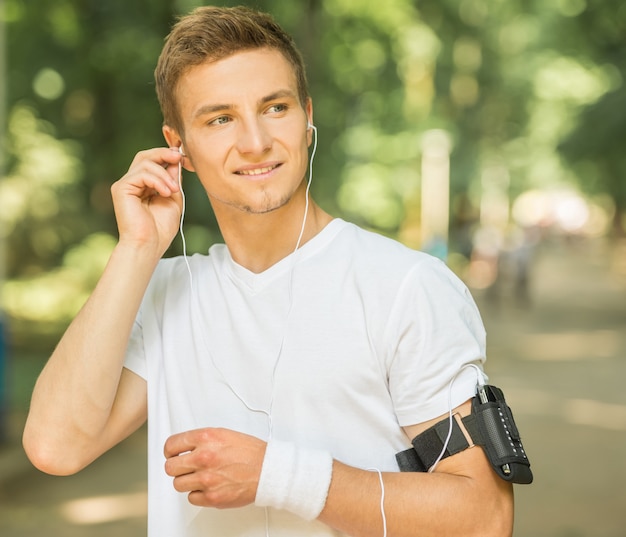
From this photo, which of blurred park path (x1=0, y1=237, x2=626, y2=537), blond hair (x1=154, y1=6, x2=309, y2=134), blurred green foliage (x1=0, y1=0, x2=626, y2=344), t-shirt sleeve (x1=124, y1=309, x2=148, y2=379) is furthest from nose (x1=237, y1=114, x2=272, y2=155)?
blurred green foliage (x1=0, y1=0, x2=626, y2=344)

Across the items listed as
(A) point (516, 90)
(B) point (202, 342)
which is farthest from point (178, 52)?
Result: (A) point (516, 90)

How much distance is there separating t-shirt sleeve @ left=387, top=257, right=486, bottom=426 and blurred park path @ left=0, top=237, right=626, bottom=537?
17.5 feet

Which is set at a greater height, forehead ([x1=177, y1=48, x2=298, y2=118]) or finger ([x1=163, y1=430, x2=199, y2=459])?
forehead ([x1=177, y1=48, x2=298, y2=118])

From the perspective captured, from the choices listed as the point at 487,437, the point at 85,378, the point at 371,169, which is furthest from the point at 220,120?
the point at 371,169

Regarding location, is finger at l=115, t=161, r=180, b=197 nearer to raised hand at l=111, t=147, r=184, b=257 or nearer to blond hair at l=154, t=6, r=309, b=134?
raised hand at l=111, t=147, r=184, b=257

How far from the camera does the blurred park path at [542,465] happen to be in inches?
293

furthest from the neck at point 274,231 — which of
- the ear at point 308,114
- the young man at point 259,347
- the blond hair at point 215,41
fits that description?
the blond hair at point 215,41

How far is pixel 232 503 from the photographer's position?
1957 millimetres

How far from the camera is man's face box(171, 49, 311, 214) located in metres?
2.20

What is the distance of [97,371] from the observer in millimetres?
2186

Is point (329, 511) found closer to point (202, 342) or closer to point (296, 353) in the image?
point (296, 353)

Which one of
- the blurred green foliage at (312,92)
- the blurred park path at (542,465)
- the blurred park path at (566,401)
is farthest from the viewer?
the blurred green foliage at (312,92)

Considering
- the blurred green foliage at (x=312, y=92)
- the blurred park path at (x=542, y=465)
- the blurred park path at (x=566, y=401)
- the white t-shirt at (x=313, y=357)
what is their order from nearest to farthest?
the white t-shirt at (x=313, y=357), the blurred park path at (x=542, y=465), the blurred park path at (x=566, y=401), the blurred green foliage at (x=312, y=92)

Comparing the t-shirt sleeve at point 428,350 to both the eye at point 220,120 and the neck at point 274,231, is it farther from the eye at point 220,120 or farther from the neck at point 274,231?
the eye at point 220,120
